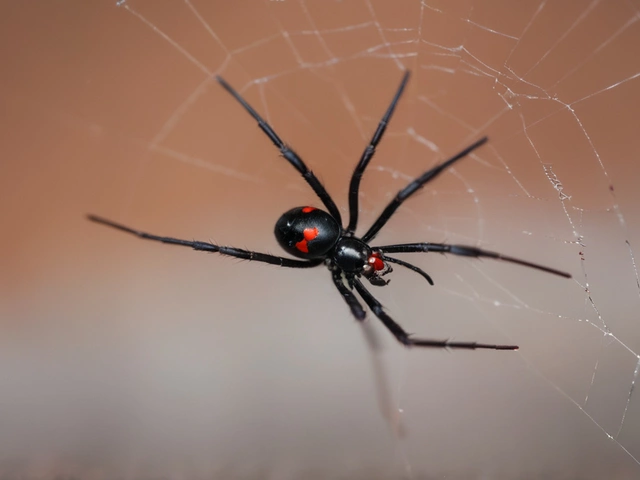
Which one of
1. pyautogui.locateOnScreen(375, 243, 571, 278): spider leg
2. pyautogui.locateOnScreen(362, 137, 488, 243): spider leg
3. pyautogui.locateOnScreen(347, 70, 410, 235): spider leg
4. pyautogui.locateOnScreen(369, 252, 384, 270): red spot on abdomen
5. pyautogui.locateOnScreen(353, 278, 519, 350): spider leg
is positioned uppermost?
pyautogui.locateOnScreen(347, 70, 410, 235): spider leg

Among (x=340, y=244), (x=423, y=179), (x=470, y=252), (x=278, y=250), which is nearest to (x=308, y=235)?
(x=340, y=244)

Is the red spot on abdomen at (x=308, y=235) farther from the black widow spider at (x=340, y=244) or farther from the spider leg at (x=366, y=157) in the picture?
the spider leg at (x=366, y=157)

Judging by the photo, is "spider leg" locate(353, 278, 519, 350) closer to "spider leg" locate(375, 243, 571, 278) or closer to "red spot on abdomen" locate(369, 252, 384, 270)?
"red spot on abdomen" locate(369, 252, 384, 270)

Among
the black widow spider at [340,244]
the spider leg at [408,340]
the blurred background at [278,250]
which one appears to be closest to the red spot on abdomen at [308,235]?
the black widow spider at [340,244]

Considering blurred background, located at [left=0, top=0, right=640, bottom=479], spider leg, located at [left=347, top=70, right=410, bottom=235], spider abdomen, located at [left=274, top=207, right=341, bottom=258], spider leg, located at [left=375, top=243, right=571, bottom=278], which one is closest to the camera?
spider leg, located at [left=375, top=243, right=571, bottom=278]

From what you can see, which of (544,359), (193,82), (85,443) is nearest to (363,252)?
(544,359)

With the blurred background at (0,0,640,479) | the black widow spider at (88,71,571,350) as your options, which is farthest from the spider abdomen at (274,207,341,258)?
the blurred background at (0,0,640,479)

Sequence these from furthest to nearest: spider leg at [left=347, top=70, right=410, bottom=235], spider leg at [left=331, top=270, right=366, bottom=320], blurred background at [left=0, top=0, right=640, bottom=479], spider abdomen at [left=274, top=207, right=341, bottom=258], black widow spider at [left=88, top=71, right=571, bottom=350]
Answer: blurred background at [left=0, top=0, right=640, bottom=479] < spider abdomen at [left=274, top=207, right=341, bottom=258] < spider leg at [left=331, top=270, right=366, bottom=320] < black widow spider at [left=88, top=71, right=571, bottom=350] < spider leg at [left=347, top=70, right=410, bottom=235]

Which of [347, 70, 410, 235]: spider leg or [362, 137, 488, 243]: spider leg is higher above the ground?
[347, 70, 410, 235]: spider leg
